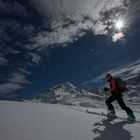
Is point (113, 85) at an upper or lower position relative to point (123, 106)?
upper

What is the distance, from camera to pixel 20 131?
5.93 m

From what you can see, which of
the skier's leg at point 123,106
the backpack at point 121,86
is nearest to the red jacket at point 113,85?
the backpack at point 121,86

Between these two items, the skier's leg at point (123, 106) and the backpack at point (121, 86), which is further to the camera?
the backpack at point (121, 86)

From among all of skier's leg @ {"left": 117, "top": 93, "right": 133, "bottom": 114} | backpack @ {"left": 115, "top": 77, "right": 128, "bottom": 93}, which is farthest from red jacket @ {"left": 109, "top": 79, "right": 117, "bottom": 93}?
skier's leg @ {"left": 117, "top": 93, "right": 133, "bottom": 114}

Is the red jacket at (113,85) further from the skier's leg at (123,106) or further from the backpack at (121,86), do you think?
the skier's leg at (123,106)

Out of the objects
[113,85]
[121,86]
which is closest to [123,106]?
[121,86]

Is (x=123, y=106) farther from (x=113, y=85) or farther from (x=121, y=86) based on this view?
(x=113, y=85)

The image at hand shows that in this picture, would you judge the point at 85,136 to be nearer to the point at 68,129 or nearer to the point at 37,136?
the point at 68,129

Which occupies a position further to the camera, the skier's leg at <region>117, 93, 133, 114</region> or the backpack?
the backpack

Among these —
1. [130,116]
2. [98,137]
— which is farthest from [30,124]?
[130,116]

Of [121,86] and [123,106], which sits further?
[121,86]

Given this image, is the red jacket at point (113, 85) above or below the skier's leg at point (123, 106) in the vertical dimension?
above

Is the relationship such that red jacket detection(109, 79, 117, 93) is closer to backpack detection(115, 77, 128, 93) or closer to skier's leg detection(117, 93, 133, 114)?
backpack detection(115, 77, 128, 93)

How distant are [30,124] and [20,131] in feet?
3.50
